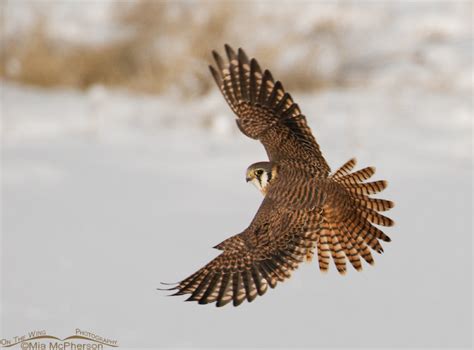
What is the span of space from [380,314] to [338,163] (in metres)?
3.34

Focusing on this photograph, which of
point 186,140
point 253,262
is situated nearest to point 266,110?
point 253,262

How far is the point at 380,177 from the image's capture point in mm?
8633

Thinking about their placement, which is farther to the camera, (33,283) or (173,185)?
(173,185)

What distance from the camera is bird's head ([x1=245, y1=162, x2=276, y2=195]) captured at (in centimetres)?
483

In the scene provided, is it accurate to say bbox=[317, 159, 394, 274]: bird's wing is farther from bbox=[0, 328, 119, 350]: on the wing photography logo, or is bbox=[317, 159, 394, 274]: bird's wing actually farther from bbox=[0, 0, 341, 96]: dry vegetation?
bbox=[0, 0, 341, 96]: dry vegetation

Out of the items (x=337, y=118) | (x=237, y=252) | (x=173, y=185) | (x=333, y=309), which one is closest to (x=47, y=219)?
(x=173, y=185)

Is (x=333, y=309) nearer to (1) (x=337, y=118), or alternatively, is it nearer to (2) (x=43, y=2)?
(1) (x=337, y=118)

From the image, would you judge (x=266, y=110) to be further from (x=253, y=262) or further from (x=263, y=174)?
(x=253, y=262)

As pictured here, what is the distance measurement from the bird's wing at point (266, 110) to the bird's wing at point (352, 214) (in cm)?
13

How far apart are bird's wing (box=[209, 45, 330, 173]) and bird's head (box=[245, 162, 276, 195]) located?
138mm

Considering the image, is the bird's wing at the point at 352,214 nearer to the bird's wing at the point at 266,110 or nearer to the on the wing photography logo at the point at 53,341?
the bird's wing at the point at 266,110

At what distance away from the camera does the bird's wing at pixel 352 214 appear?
4762 mm

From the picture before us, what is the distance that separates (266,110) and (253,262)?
921mm

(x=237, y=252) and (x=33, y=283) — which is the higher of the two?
(x=33, y=283)
